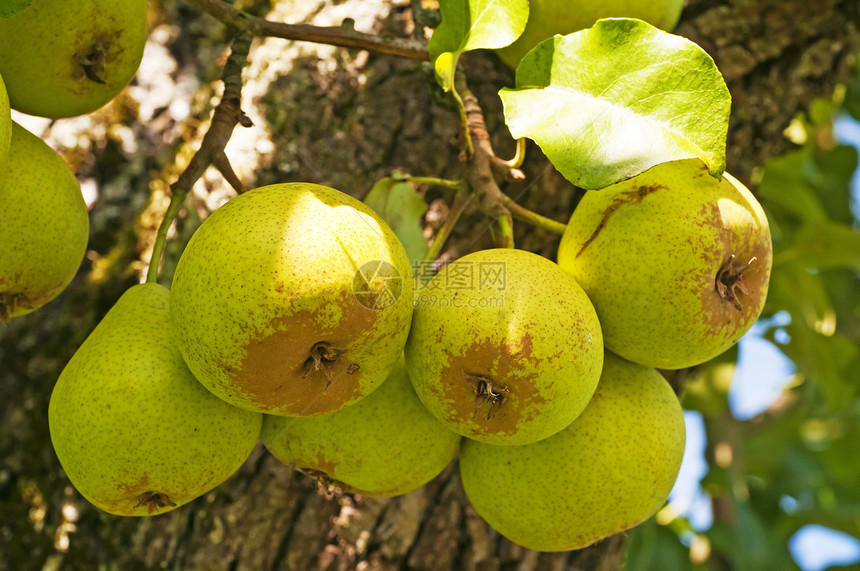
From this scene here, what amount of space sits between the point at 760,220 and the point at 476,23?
57cm

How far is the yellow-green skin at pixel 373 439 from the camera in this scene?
4.16 feet

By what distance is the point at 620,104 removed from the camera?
3.78ft

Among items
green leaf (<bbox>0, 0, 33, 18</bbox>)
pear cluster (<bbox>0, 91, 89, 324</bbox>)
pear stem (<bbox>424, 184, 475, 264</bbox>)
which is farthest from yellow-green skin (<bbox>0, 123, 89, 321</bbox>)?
pear stem (<bbox>424, 184, 475, 264</bbox>)

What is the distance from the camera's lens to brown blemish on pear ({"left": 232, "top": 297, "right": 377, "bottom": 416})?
1033mm

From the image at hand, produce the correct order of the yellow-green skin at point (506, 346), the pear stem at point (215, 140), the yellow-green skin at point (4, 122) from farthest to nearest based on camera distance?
the pear stem at point (215, 140)
the yellow-green skin at point (506, 346)
the yellow-green skin at point (4, 122)

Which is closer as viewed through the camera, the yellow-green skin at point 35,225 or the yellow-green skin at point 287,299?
the yellow-green skin at point 287,299

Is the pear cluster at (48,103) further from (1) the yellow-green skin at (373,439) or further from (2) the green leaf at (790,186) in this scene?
(2) the green leaf at (790,186)

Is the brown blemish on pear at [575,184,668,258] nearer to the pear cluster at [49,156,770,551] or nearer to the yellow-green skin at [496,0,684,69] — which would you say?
the pear cluster at [49,156,770,551]

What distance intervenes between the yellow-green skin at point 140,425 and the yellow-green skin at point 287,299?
0.26ft

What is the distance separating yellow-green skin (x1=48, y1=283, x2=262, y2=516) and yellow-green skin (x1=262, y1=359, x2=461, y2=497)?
94mm

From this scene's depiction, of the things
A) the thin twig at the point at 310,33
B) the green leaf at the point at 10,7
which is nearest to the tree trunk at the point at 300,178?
the thin twig at the point at 310,33

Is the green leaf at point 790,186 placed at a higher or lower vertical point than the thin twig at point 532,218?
lower

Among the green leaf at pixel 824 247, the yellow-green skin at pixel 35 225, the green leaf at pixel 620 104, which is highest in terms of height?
the green leaf at pixel 620 104

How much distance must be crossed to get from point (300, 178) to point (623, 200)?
0.89 metres
